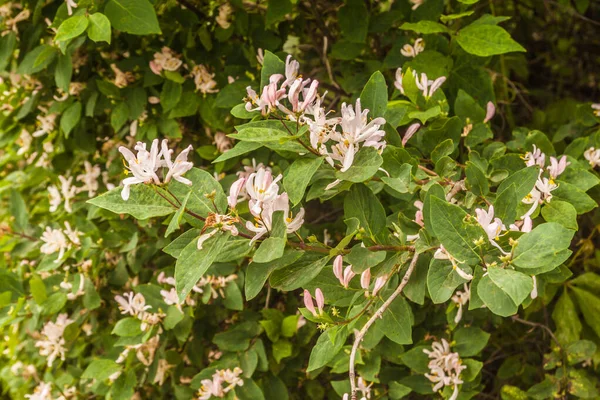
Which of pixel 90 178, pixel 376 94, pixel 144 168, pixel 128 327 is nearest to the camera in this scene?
pixel 144 168

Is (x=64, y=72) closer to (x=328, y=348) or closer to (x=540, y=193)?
(x=328, y=348)

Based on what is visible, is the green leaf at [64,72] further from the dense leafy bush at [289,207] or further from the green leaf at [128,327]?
the green leaf at [128,327]

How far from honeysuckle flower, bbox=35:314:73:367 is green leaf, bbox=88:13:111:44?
73 centimetres

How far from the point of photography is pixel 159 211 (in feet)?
2.55

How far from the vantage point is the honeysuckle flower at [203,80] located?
1.40 m

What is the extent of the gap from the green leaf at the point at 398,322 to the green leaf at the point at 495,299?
190mm

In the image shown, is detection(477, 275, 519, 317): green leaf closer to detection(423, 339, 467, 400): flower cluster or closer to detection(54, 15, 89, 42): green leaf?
detection(423, 339, 467, 400): flower cluster

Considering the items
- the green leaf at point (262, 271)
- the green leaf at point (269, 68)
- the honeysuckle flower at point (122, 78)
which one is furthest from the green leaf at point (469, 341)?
the honeysuckle flower at point (122, 78)

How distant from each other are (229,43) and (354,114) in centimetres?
73

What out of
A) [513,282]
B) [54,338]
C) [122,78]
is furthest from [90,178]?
A: [513,282]

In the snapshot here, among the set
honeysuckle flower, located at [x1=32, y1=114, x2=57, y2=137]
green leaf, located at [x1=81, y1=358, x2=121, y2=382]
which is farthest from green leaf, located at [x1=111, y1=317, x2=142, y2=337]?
honeysuckle flower, located at [x1=32, y1=114, x2=57, y2=137]

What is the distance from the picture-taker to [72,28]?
104 cm

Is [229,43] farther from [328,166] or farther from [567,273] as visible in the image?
[567,273]

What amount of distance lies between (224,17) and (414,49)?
17.2 inches
